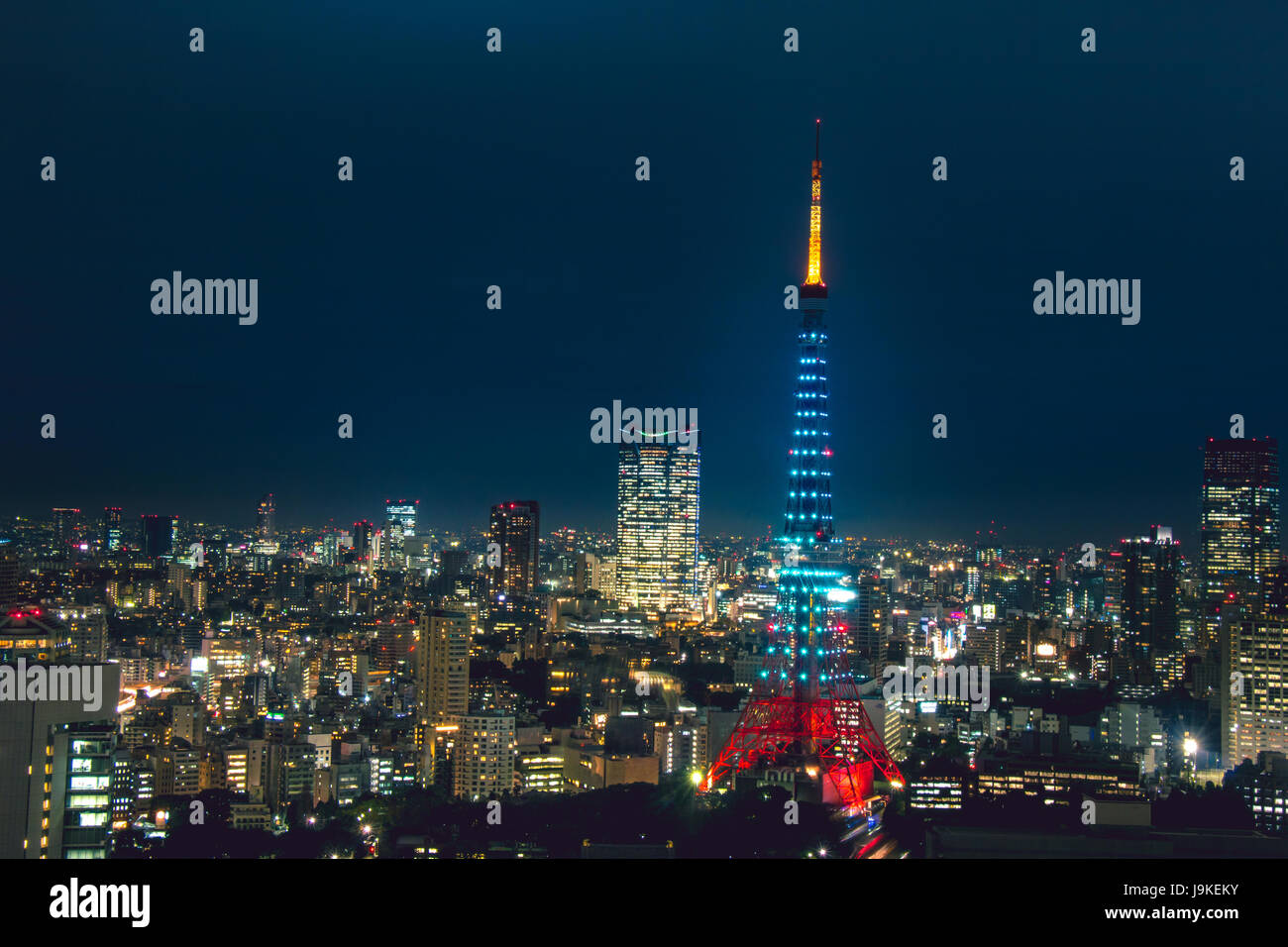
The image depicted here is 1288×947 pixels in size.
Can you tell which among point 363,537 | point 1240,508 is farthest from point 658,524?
point 1240,508

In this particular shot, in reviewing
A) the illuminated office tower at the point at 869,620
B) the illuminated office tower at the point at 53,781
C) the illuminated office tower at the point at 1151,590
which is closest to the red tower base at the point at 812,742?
the illuminated office tower at the point at 53,781

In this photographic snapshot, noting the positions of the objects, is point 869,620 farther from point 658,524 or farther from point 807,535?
point 658,524

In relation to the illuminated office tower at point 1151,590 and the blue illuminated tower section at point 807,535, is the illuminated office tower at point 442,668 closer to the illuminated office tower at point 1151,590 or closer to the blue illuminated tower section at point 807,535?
the blue illuminated tower section at point 807,535

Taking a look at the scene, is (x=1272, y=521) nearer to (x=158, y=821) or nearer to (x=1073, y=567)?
(x=1073, y=567)

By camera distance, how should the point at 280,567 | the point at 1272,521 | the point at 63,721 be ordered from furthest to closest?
the point at 280,567, the point at 1272,521, the point at 63,721

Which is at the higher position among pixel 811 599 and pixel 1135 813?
pixel 811 599

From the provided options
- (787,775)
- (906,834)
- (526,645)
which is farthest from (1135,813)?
(526,645)

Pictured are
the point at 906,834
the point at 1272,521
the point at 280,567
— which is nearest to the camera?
the point at 906,834
